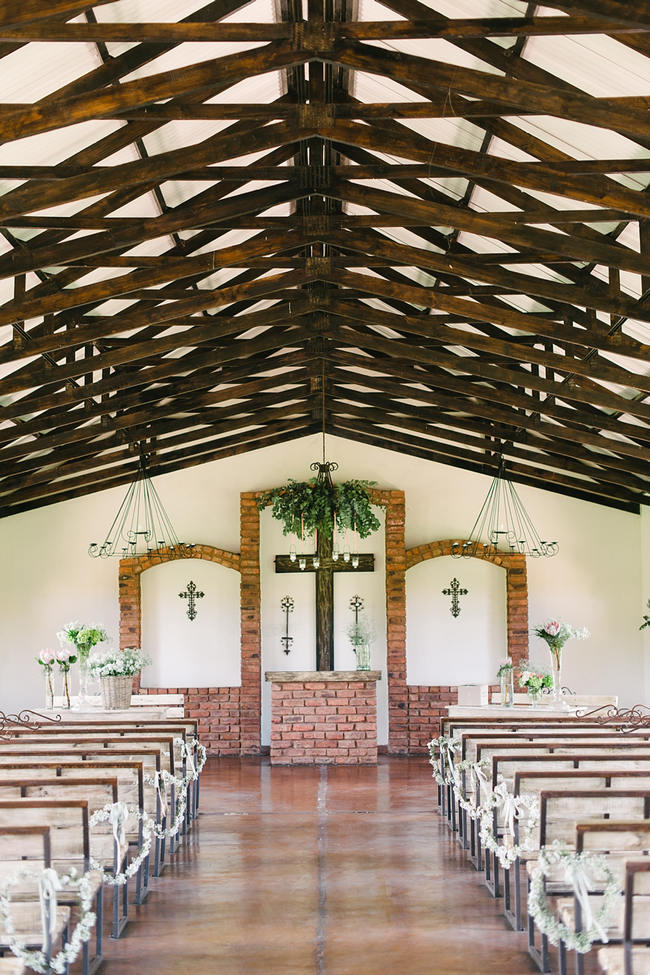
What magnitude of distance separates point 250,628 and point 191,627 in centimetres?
86

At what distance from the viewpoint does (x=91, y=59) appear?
578 centimetres

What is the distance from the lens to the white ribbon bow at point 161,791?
6020mm

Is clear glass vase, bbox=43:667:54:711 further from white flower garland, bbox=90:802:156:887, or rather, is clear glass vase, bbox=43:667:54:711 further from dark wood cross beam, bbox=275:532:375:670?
white flower garland, bbox=90:802:156:887

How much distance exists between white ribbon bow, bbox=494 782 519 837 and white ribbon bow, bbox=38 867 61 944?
2.39 metres

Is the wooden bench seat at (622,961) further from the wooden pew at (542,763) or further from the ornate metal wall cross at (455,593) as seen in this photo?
the ornate metal wall cross at (455,593)

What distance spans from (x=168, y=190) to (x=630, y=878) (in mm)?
6057

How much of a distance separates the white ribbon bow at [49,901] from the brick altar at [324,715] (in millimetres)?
8292

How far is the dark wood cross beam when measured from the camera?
12898mm

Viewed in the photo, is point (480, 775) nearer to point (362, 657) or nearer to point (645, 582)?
point (362, 657)

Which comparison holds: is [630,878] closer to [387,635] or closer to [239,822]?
[239,822]

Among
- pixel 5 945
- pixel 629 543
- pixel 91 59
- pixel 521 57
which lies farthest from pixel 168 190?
pixel 629 543

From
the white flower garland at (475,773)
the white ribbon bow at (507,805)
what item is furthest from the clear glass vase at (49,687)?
the white ribbon bow at (507,805)

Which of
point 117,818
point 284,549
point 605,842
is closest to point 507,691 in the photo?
point 284,549

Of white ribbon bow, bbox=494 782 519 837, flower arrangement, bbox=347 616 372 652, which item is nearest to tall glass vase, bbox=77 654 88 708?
flower arrangement, bbox=347 616 372 652
